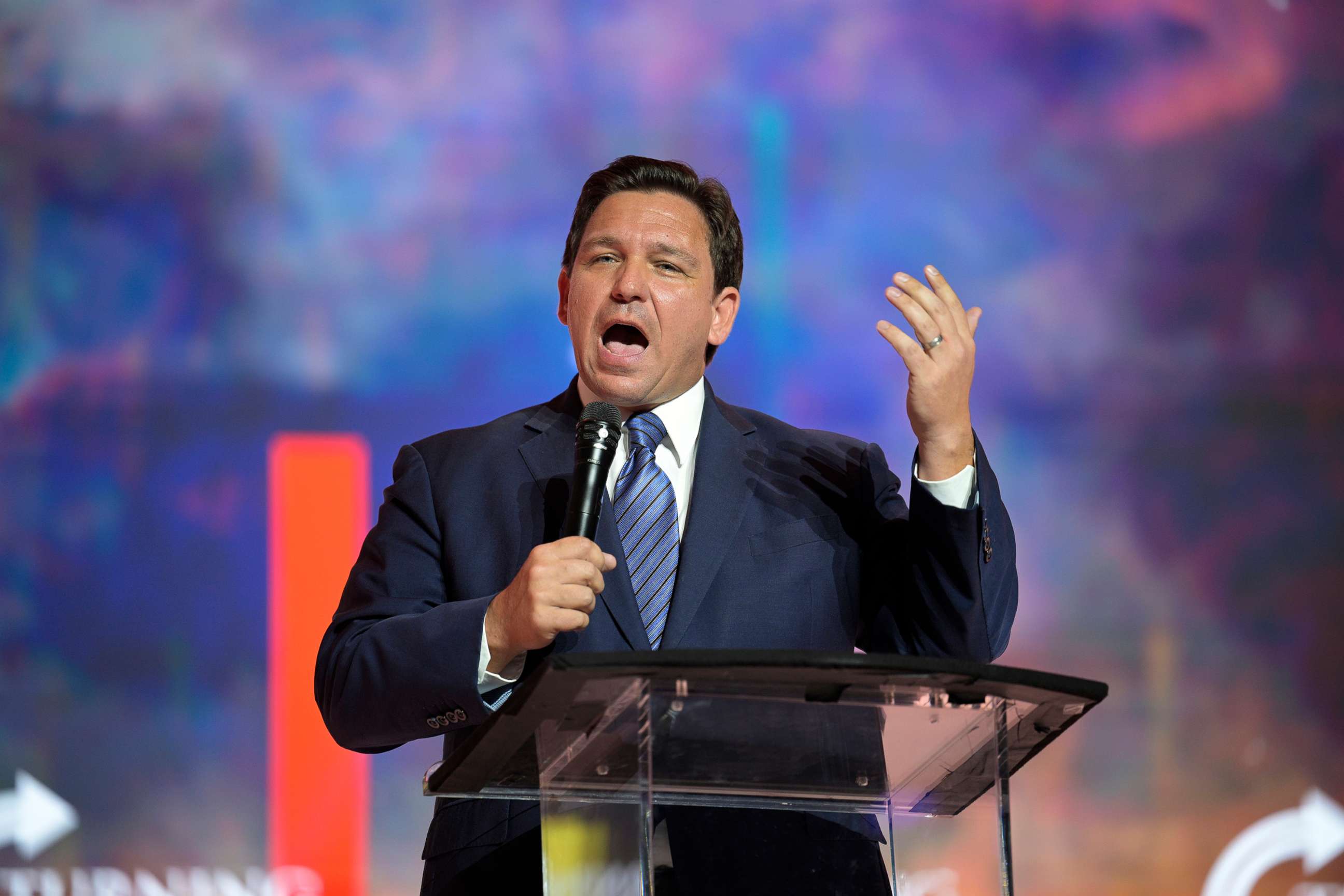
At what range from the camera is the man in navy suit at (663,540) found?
5.45 feet

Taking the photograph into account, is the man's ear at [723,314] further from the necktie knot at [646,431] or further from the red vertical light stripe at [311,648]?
the red vertical light stripe at [311,648]

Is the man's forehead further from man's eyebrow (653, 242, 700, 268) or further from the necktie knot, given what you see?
the necktie knot

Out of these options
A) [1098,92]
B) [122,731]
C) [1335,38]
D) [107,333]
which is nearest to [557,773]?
[122,731]

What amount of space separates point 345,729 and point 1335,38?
12.0ft

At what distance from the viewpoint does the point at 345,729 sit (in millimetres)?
1823

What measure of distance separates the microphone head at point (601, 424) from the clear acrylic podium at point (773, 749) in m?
0.46

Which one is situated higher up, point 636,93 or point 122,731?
point 636,93

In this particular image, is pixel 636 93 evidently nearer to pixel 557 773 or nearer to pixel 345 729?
pixel 345 729

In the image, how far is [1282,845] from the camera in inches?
144

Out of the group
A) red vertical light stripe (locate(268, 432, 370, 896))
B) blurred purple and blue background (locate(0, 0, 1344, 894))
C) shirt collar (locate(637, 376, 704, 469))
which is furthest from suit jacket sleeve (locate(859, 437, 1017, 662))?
red vertical light stripe (locate(268, 432, 370, 896))

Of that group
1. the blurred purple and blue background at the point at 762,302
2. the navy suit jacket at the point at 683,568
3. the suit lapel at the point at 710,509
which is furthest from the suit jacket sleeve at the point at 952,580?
the blurred purple and blue background at the point at 762,302

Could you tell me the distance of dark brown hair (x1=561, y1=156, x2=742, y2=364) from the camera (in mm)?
2301

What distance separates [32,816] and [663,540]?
2304 millimetres

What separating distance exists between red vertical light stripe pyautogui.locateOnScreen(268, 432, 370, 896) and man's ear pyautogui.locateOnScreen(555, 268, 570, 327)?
1453mm
